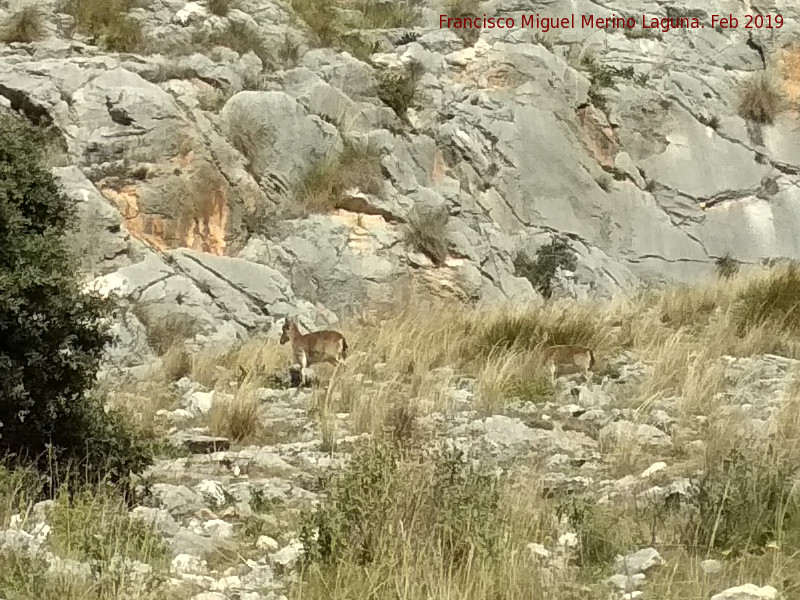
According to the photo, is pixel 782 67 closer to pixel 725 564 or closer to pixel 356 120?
pixel 356 120

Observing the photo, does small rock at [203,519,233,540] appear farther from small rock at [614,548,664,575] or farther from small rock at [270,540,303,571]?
small rock at [614,548,664,575]

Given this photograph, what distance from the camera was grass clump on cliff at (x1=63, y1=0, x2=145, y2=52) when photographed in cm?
1430

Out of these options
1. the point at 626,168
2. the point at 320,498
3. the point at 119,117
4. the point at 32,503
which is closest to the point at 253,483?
the point at 320,498

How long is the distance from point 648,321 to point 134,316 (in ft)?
18.2

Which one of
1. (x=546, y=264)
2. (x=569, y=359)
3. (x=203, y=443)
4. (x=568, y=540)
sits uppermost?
(x=568, y=540)

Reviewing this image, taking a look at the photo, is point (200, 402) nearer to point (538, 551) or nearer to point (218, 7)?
point (538, 551)

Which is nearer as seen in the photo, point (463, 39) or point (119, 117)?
point (119, 117)

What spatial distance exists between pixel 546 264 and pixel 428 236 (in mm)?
2372

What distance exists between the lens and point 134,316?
10133mm

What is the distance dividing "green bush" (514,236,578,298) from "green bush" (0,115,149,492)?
1020 centimetres

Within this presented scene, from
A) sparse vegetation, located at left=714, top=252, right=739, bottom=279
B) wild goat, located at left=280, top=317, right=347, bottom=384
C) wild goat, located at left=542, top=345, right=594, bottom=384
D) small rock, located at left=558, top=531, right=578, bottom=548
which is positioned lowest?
sparse vegetation, located at left=714, top=252, right=739, bottom=279

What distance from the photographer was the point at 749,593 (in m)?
3.09

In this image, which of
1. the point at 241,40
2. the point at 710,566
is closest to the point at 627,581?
the point at 710,566

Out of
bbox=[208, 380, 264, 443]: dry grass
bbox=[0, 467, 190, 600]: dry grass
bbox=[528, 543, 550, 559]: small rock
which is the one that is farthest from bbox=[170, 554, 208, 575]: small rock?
bbox=[208, 380, 264, 443]: dry grass
